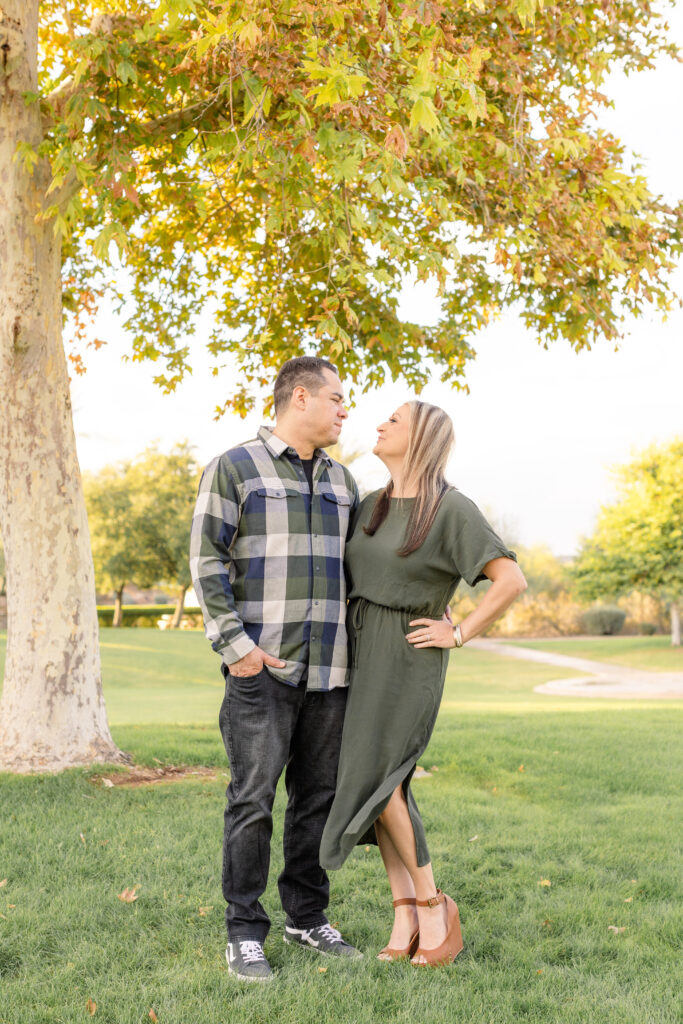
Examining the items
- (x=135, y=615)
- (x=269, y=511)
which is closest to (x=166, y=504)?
(x=135, y=615)

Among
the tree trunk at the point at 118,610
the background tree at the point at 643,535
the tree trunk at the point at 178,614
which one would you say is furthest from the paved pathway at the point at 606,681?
the tree trunk at the point at 118,610

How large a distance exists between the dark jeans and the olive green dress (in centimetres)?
Result: 17

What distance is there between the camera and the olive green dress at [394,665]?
12.0 feet

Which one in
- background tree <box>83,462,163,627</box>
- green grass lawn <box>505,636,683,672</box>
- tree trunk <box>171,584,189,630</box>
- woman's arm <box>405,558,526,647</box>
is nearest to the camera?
woman's arm <box>405,558,526,647</box>

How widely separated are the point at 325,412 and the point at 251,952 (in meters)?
2.27

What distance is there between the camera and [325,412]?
3.94 m

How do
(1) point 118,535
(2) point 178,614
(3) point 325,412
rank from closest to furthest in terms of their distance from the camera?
(3) point 325,412 → (1) point 118,535 → (2) point 178,614

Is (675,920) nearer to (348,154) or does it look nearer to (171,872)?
(171,872)

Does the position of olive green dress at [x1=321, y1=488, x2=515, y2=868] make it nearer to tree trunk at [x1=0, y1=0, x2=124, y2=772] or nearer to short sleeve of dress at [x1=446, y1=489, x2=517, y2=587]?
short sleeve of dress at [x1=446, y1=489, x2=517, y2=587]

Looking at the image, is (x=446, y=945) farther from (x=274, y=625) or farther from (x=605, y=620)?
(x=605, y=620)

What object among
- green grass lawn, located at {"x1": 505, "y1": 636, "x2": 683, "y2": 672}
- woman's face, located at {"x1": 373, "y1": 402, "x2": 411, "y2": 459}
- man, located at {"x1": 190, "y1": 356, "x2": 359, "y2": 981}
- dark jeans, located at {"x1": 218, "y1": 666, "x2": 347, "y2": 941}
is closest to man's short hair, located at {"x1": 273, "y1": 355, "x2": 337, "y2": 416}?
man, located at {"x1": 190, "y1": 356, "x2": 359, "y2": 981}

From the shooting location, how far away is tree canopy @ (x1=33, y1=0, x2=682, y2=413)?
233 inches

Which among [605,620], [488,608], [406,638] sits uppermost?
[488,608]

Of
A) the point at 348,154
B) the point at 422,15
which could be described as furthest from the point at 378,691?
the point at 348,154
